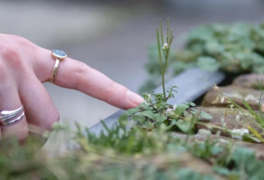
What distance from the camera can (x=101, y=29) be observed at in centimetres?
561

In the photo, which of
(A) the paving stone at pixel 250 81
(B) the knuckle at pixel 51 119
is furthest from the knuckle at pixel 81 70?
(A) the paving stone at pixel 250 81

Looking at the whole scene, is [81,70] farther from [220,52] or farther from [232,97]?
[220,52]

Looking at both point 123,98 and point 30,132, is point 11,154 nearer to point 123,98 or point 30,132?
point 30,132

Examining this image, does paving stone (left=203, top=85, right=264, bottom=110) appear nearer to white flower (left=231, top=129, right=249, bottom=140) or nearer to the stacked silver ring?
white flower (left=231, top=129, right=249, bottom=140)

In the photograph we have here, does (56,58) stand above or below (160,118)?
above

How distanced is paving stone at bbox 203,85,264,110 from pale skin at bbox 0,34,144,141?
37 cm

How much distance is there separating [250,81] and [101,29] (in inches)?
156

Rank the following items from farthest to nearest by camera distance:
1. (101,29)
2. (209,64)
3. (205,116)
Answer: (101,29) < (209,64) < (205,116)

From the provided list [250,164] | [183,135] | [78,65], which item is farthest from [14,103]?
[250,164]

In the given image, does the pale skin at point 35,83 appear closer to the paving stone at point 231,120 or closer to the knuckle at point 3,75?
the knuckle at point 3,75

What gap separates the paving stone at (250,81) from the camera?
5.89ft

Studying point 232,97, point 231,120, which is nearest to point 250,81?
point 232,97

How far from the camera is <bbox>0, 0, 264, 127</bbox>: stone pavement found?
3.43m

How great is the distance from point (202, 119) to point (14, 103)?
54 cm
